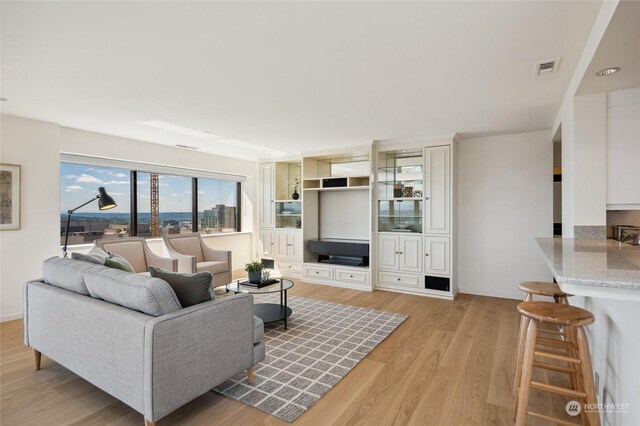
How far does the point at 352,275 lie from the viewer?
17.4ft

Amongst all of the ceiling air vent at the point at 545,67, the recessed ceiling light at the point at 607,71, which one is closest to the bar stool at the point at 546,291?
the recessed ceiling light at the point at 607,71

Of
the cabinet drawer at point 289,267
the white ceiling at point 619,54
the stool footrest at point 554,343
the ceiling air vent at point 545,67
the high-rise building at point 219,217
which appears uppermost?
the ceiling air vent at point 545,67

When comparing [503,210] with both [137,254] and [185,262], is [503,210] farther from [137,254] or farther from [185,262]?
[137,254]

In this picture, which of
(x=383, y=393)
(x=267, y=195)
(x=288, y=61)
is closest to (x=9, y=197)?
(x=288, y=61)

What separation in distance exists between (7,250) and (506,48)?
17.4 feet

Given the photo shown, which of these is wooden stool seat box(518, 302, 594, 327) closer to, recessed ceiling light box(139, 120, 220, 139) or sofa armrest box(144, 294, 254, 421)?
sofa armrest box(144, 294, 254, 421)

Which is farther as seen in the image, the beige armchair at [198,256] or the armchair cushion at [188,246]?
the armchair cushion at [188,246]

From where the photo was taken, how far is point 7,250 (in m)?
3.65

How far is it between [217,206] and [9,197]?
3.24 m

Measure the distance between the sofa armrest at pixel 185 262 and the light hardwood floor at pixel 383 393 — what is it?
5.93ft

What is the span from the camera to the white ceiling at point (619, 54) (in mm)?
1503

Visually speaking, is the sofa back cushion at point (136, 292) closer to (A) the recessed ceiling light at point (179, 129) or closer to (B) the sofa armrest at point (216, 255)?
(A) the recessed ceiling light at point (179, 129)

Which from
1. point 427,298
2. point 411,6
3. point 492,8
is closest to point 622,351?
point 492,8

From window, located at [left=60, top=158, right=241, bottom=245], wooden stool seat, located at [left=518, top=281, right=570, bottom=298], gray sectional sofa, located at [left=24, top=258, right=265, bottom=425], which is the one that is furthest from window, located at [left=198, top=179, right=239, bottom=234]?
wooden stool seat, located at [left=518, top=281, right=570, bottom=298]
